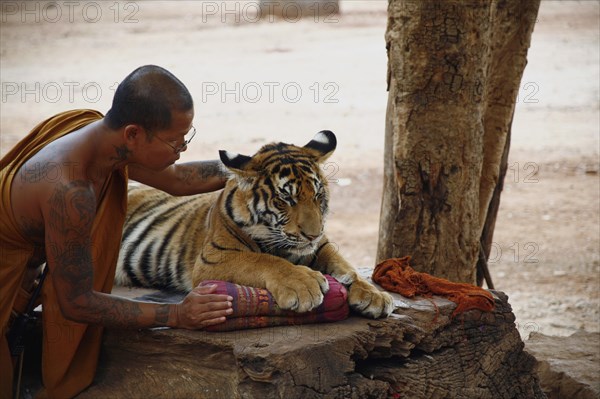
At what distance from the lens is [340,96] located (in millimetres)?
14078

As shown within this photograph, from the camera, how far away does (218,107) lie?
13.5 metres

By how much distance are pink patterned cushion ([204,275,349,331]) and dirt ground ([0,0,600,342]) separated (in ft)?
11.4

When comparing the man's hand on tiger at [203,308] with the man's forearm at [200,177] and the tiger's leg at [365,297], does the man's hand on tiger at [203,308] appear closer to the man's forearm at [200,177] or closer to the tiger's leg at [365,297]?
the tiger's leg at [365,297]

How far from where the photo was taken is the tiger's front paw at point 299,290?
3.62m

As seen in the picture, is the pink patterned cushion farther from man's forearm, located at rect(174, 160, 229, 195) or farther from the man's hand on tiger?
man's forearm, located at rect(174, 160, 229, 195)

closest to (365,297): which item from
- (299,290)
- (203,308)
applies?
(299,290)

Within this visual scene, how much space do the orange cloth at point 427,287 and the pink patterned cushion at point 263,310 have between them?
1.87 feet

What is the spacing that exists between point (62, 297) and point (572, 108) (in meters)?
11.8

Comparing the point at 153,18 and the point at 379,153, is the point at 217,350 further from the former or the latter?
the point at 153,18

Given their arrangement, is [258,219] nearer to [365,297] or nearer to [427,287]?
[365,297]

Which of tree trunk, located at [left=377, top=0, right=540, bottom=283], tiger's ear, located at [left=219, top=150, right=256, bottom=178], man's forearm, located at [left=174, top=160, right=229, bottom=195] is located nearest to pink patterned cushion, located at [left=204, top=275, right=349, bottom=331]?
tiger's ear, located at [left=219, top=150, right=256, bottom=178]

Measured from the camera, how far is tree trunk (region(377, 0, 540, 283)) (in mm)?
4711

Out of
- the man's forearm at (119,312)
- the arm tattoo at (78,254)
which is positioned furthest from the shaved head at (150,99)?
the man's forearm at (119,312)

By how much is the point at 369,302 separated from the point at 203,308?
789 millimetres
